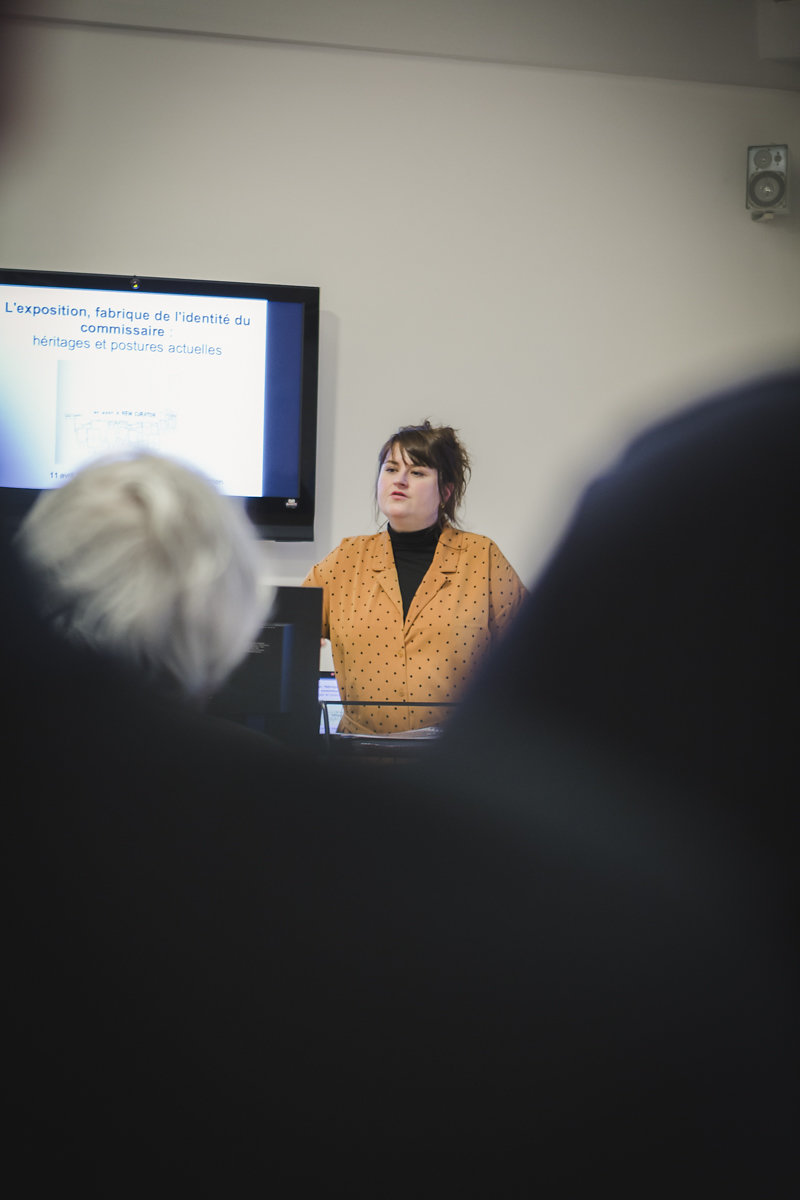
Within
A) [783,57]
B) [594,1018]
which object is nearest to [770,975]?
[594,1018]

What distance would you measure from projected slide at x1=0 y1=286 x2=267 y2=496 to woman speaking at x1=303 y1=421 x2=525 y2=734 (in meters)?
0.76

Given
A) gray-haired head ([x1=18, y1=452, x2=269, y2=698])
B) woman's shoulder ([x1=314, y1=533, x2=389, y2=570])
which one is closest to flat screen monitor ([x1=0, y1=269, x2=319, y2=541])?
woman's shoulder ([x1=314, y1=533, x2=389, y2=570])

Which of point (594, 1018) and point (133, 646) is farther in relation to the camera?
point (133, 646)

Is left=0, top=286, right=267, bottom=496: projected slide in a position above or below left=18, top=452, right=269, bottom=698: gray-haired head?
above

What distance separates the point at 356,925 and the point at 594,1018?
0.15 metres

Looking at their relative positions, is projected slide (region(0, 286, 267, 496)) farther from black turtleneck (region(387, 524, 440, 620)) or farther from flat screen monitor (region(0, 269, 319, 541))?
black turtleneck (region(387, 524, 440, 620))

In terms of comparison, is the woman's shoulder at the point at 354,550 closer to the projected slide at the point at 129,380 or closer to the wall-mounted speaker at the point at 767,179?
the projected slide at the point at 129,380

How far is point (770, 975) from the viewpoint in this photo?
573mm

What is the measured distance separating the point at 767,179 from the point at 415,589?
7.22 ft

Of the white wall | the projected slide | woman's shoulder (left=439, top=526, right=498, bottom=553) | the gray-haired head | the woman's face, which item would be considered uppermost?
the white wall

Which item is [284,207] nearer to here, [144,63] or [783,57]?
[144,63]

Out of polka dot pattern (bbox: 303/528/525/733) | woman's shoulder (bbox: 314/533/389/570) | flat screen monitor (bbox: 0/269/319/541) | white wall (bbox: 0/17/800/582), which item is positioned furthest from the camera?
white wall (bbox: 0/17/800/582)

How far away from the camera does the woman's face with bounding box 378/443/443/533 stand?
9.47ft

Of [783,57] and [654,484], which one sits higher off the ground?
[783,57]
